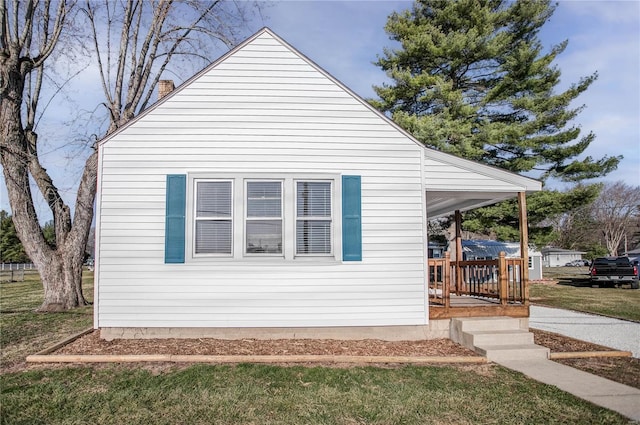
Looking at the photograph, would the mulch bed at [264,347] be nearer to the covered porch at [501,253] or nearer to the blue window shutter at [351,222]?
the covered porch at [501,253]

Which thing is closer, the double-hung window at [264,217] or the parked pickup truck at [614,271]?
the double-hung window at [264,217]

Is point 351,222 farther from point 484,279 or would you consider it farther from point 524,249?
point 484,279

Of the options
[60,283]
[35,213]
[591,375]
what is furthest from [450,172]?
[60,283]

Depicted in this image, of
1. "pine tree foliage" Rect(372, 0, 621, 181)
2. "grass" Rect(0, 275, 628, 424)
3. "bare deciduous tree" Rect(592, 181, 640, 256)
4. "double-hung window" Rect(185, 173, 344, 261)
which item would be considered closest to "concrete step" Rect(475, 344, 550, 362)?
"grass" Rect(0, 275, 628, 424)

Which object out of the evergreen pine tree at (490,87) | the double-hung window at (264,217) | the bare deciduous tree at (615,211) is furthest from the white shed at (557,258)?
the double-hung window at (264,217)

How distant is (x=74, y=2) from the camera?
39.9 feet

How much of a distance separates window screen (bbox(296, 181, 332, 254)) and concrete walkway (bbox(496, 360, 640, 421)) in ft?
10.4

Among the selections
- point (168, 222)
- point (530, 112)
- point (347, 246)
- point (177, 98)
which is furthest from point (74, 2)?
point (530, 112)

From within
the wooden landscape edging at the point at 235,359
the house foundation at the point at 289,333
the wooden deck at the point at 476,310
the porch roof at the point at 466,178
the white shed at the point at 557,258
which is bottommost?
the white shed at the point at 557,258

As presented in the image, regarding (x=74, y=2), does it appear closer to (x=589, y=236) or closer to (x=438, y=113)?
(x=438, y=113)

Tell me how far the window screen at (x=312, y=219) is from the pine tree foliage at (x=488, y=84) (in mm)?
11593

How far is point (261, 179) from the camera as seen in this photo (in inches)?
297

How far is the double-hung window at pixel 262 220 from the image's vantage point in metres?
7.47

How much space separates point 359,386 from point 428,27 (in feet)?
59.9
